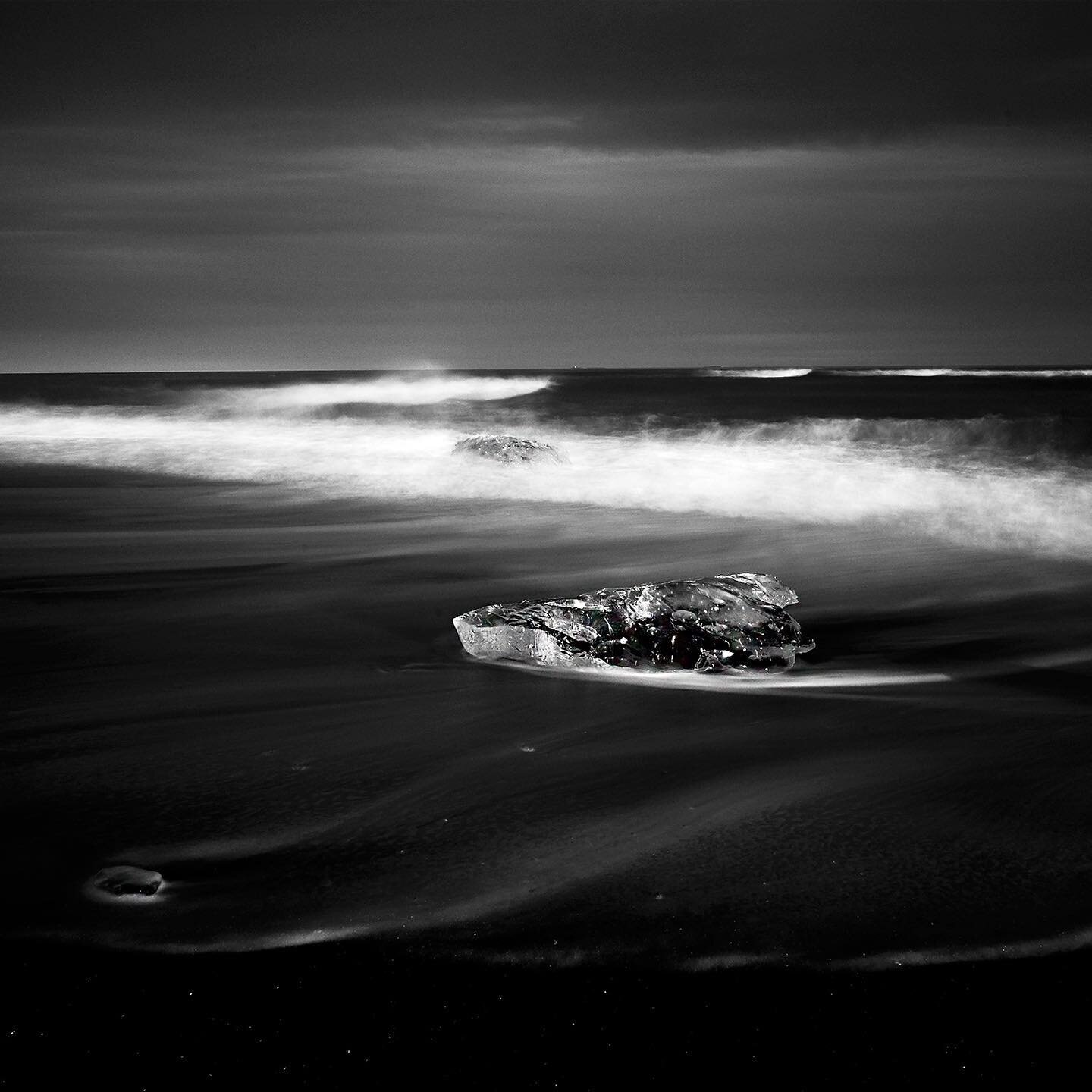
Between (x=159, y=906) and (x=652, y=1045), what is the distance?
40.6 inches

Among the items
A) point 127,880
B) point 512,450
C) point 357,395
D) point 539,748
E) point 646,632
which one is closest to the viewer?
point 127,880

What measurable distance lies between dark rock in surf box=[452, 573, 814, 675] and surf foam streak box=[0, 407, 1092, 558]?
333 centimetres

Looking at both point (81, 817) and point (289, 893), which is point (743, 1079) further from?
point (81, 817)

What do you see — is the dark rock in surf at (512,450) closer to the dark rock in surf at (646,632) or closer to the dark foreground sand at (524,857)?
the dark foreground sand at (524,857)

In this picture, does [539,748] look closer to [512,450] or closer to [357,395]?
[512,450]

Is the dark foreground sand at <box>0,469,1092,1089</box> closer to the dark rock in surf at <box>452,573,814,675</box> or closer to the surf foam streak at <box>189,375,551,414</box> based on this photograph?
the dark rock in surf at <box>452,573,814,675</box>

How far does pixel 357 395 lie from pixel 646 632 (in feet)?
100

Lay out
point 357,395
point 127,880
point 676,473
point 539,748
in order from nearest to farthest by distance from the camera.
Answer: point 127,880 → point 539,748 → point 676,473 → point 357,395

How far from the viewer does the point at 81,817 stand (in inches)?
103

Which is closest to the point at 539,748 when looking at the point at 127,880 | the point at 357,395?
the point at 127,880

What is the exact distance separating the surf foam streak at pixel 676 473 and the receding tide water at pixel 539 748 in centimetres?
36

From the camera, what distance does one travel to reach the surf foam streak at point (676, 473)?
8.20 m

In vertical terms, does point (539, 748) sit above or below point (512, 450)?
below

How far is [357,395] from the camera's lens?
33.4m
